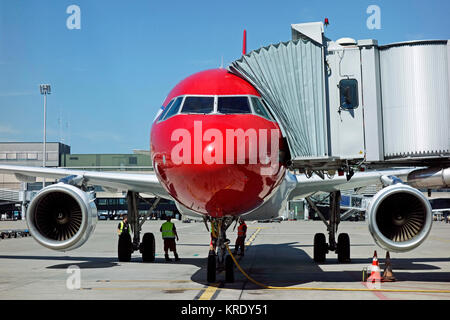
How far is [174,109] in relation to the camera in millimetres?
8969

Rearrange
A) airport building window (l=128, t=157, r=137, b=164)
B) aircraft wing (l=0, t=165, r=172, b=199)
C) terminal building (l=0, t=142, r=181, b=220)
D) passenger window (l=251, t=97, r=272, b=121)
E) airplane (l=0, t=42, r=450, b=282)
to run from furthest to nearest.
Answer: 1. airport building window (l=128, t=157, r=137, b=164)
2. terminal building (l=0, t=142, r=181, b=220)
3. aircraft wing (l=0, t=165, r=172, b=199)
4. passenger window (l=251, t=97, r=272, b=121)
5. airplane (l=0, t=42, r=450, b=282)

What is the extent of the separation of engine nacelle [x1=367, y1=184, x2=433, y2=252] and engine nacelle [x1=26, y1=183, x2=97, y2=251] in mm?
6040

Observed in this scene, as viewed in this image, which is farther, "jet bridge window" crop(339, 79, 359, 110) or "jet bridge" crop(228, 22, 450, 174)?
"jet bridge window" crop(339, 79, 359, 110)

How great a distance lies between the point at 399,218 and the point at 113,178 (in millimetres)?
7916

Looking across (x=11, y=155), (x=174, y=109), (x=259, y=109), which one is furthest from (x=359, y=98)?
(x=11, y=155)

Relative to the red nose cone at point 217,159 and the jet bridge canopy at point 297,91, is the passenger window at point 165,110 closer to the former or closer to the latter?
the red nose cone at point 217,159

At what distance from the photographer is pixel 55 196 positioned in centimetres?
1136

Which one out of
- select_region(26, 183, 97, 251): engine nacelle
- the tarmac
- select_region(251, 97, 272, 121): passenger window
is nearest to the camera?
the tarmac

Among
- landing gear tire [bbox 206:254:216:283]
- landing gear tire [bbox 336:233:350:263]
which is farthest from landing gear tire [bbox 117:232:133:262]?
landing gear tire [bbox 336:233:350:263]

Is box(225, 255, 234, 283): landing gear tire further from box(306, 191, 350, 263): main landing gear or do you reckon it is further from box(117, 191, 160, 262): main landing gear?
box(306, 191, 350, 263): main landing gear

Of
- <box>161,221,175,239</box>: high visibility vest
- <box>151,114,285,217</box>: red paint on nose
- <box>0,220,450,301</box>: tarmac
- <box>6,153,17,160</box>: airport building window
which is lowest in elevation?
<box>0,220,450,301</box>: tarmac

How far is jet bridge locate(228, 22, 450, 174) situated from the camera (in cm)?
894

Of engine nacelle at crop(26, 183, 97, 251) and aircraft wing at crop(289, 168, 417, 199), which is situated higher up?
aircraft wing at crop(289, 168, 417, 199)
